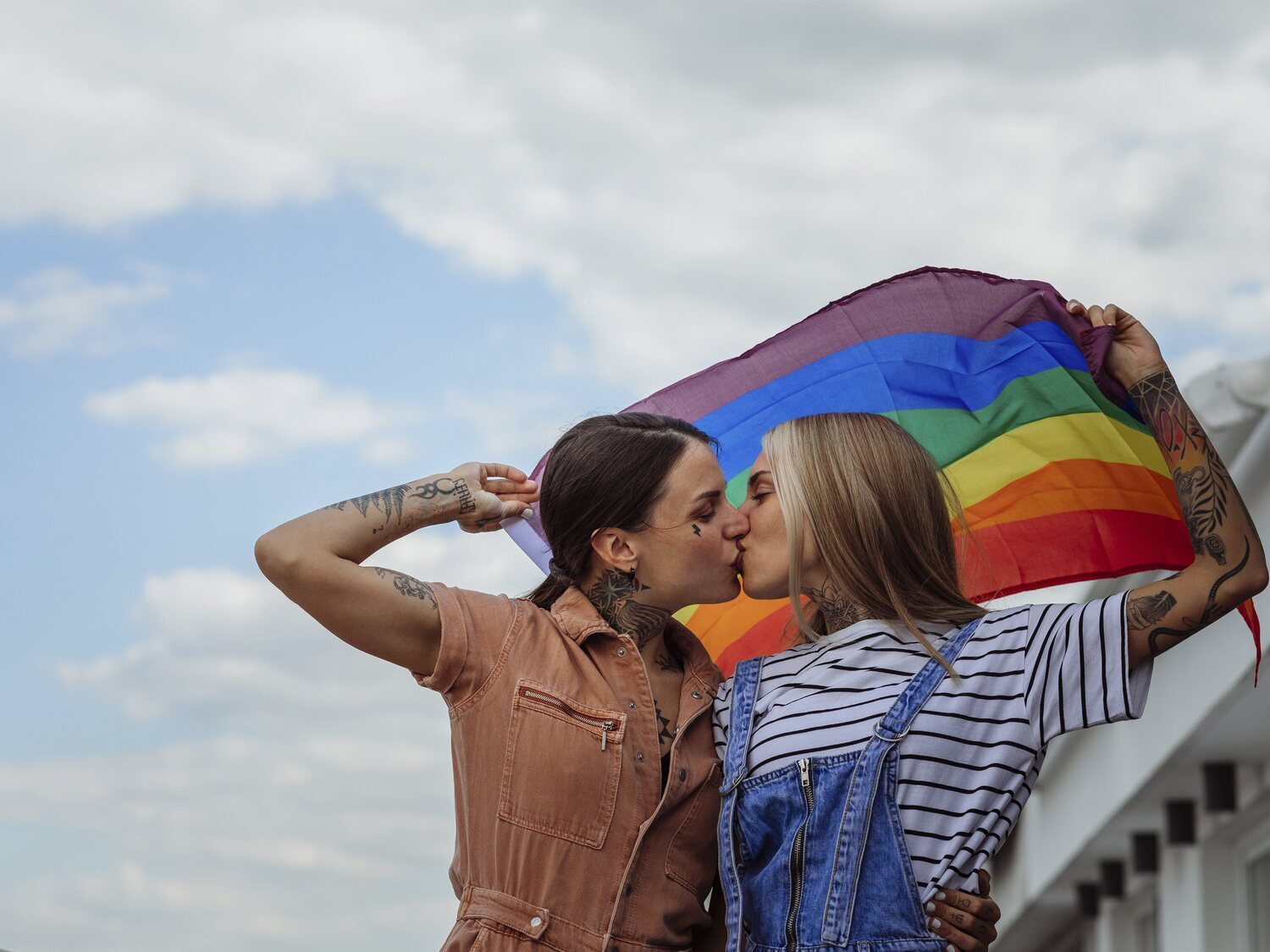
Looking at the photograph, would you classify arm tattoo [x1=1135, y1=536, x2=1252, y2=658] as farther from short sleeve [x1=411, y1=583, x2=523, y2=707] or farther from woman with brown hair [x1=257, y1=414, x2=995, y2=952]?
short sleeve [x1=411, y1=583, x2=523, y2=707]

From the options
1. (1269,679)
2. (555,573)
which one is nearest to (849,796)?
(555,573)

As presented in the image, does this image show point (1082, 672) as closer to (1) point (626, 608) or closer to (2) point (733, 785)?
(2) point (733, 785)

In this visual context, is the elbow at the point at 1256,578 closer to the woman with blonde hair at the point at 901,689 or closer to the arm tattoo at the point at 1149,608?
the woman with blonde hair at the point at 901,689

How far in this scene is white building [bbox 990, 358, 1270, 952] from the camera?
4.83m

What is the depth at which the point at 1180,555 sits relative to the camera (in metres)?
3.33

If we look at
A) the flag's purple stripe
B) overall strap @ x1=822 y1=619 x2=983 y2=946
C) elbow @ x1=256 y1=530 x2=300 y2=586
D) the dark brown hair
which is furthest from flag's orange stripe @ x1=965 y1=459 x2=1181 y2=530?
elbow @ x1=256 y1=530 x2=300 y2=586

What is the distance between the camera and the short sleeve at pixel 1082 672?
249cm

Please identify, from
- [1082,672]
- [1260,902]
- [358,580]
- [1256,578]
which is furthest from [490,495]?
[1260,902]

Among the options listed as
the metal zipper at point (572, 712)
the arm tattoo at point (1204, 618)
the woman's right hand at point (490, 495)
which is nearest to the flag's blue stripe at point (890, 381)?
the woman's right hand at point (490, 495)

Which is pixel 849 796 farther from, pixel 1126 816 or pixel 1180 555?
pixel 1126 816

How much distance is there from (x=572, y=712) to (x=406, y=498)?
1.77 feet

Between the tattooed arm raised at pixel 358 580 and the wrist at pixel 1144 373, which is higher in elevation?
the wrist at pixel 1144 373

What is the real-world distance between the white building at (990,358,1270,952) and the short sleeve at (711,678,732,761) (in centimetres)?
225

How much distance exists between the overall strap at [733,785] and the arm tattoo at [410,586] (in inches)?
23.9
